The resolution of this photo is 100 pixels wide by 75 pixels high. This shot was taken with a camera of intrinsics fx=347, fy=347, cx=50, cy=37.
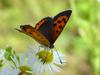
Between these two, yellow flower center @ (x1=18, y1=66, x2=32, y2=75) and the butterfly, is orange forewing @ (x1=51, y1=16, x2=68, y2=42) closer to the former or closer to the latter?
the butterfly

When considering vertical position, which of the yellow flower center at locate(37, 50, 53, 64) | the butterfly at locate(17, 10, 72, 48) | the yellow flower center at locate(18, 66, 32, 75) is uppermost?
the butterfly at locate(17, 10, 72, 48)

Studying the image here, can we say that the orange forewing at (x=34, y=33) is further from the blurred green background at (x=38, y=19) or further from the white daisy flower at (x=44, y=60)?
the blurred green background at (x=38, y=19)

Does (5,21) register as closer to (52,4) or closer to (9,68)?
(52,4)

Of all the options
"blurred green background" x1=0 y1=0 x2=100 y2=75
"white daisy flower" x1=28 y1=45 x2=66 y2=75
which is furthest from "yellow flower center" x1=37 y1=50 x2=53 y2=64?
"blurred green background" x1=0 y1=0 x2=100 y2=75

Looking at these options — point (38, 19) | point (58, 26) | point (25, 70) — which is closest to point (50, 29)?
point (58, 26)

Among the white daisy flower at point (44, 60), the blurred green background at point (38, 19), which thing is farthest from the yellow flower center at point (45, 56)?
the blurred green background at point (38, 19)

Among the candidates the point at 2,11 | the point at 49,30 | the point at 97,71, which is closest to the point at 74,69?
the point at 97,71

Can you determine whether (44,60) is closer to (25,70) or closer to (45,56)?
(45,56)
